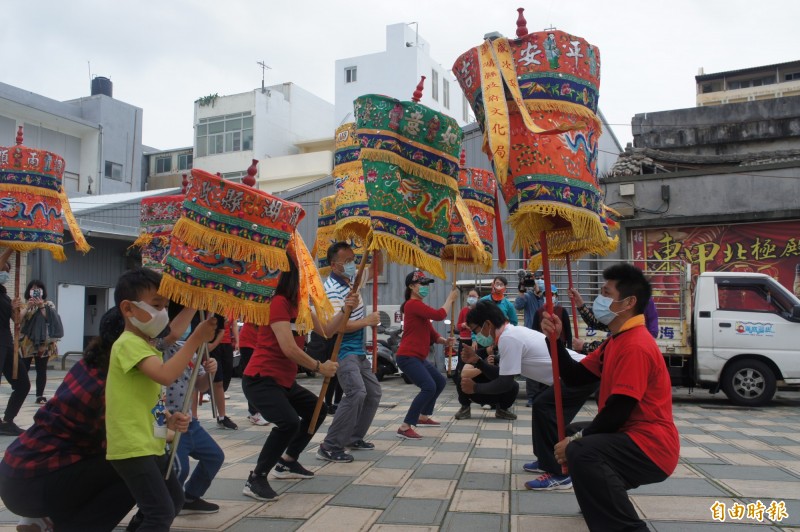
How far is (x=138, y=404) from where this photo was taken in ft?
→ 9.68

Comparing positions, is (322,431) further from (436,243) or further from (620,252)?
(620,252)

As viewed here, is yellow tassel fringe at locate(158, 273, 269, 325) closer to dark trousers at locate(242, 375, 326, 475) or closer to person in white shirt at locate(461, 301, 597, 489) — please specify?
dark trousers at locate(242, 375, 326, 475)

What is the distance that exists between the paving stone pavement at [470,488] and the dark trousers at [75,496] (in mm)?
784

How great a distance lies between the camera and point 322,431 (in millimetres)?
7082

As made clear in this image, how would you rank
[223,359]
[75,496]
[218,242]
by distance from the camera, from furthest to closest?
[223,359]
[218,242]
[75,496]

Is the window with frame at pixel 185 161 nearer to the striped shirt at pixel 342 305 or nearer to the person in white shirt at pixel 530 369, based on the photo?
the person in white shirt at pixel 530 369

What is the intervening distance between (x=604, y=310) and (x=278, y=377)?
221 centimetres

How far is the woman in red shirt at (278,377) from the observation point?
14.4ft

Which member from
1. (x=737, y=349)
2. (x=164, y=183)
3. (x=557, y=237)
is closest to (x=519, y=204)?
(x=557, y=237)

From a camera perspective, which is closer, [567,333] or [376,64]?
[567,333]

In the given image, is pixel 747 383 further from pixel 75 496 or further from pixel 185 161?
pixel 185 161

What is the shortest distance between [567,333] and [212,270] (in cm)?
555

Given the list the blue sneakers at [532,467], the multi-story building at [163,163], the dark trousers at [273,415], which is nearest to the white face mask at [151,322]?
the dark trousers at [273,415]

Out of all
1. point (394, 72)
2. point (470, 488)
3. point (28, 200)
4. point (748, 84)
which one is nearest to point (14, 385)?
point (28, 200)
